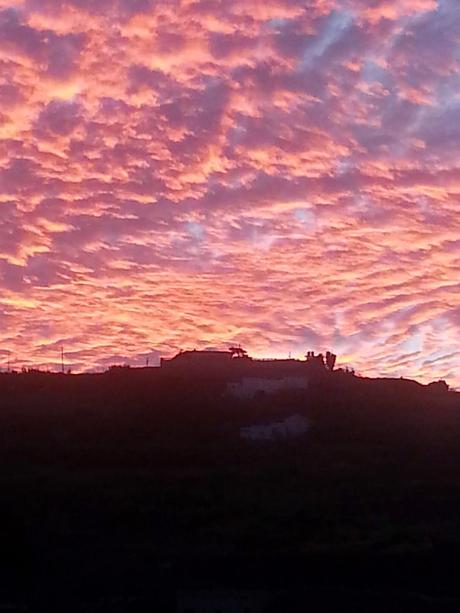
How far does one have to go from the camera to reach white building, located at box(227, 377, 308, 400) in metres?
62.4

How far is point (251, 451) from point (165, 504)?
10.0 meters

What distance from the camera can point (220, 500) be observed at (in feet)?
135

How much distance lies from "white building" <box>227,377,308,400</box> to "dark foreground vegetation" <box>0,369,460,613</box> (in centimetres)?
104

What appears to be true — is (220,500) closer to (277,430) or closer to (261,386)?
(277,430)

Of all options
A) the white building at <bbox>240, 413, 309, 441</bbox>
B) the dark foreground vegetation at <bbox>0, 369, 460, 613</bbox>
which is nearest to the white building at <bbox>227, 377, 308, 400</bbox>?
the dark foreground vegetation at <bbox>0, 369, 460, 613</bbox>

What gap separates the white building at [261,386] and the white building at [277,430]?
22.4 ft

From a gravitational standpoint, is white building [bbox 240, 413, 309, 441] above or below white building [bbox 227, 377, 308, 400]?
below

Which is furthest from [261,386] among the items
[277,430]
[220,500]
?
[220,500]

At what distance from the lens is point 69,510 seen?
4012 cm

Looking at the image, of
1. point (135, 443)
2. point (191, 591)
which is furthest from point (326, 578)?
point (135, 443)

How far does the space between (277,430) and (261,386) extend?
9.84m

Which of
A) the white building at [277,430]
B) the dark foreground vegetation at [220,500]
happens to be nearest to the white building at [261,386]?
the dark foreground vegetation at [220,500]

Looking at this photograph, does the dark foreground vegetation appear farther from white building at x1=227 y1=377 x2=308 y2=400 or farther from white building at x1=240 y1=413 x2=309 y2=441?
white building at x1=227 y1=377 x2=308 y2=400

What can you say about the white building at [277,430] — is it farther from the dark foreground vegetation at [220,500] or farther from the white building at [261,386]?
the white building at [261,386]
